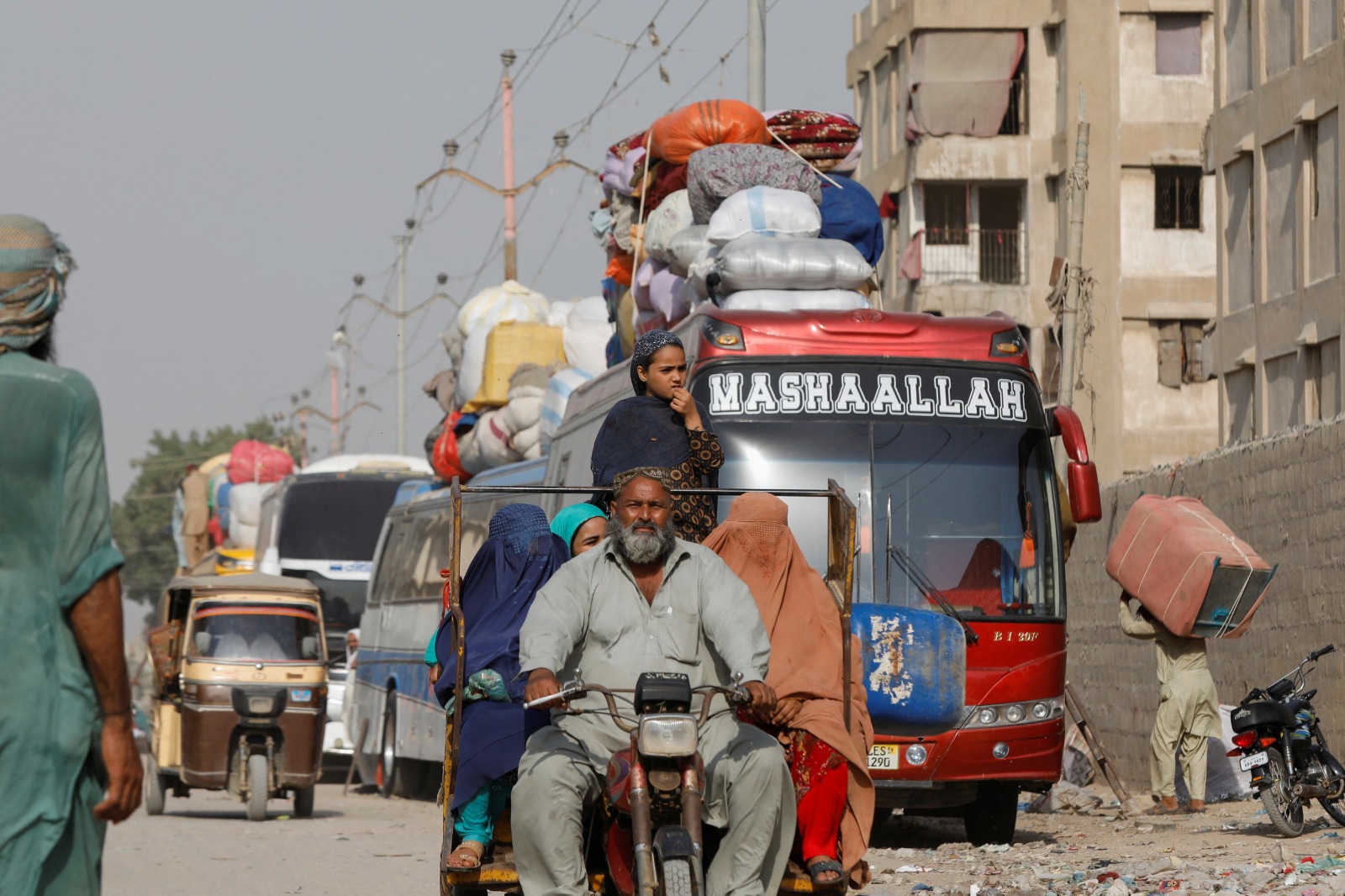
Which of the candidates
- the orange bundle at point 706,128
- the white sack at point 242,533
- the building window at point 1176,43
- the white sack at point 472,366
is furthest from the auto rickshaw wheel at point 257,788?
the building window at point 1176,43

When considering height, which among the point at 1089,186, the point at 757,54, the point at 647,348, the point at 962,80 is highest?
the point at 962,80

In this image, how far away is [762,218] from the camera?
14414 mm

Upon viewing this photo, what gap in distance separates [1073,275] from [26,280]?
58.2ft

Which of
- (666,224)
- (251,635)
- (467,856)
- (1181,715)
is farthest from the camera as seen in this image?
(251,635)

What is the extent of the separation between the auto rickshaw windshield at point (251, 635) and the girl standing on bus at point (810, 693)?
13694 mm

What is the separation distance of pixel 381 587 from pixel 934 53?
2255 cm

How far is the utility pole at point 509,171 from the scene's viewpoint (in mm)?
36438

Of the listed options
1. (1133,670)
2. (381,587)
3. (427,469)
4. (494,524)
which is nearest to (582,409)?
(1133,670)

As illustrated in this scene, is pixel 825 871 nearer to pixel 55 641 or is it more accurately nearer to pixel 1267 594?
pixel 55 641

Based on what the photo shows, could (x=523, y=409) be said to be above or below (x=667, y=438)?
above

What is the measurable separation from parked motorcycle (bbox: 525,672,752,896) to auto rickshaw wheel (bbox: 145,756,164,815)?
15380 mm

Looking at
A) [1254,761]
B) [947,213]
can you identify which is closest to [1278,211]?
[1254,761]

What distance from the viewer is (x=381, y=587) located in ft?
83.1

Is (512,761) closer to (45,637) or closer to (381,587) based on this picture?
(45,637)
